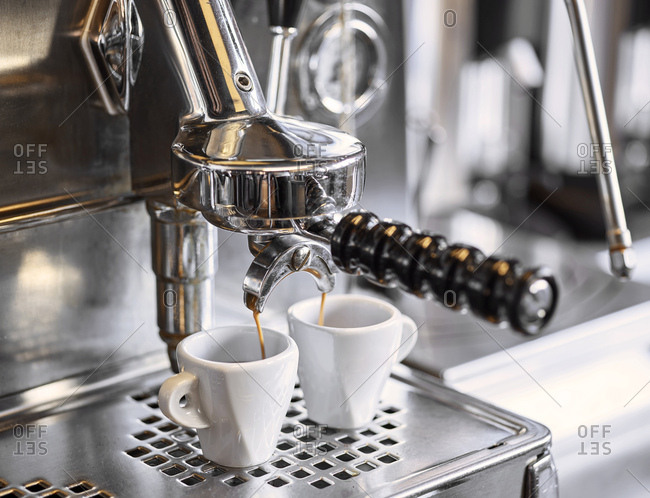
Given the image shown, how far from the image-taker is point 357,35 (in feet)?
2.22

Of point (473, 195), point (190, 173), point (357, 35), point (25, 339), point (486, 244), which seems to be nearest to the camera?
point (190, 173)

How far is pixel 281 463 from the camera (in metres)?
0.50

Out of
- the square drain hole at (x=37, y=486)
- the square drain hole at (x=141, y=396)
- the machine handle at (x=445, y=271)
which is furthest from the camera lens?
the square drain hole at (x=141, y=396)

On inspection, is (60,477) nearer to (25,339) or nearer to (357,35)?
(25,339)

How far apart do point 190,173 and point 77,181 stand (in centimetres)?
15

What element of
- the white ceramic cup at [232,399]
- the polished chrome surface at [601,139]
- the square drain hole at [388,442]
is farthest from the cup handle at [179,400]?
the polished chrome surface at [601,139]

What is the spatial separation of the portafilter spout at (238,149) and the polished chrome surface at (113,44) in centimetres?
8

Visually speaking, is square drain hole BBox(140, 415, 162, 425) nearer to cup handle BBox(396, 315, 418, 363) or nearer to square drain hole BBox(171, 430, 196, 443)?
square drain hole BBox(171, 430, 196, 443)

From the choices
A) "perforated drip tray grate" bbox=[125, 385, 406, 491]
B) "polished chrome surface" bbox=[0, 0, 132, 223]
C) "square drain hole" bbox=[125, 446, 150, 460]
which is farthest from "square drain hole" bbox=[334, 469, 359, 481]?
"polished chrome surface" bbox=[0, 0, 132, 223]

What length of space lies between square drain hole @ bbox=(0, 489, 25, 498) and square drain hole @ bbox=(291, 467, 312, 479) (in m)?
0.14

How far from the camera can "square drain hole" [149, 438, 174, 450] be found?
1.68 feet

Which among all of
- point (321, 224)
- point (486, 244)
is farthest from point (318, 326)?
point (486, 244)

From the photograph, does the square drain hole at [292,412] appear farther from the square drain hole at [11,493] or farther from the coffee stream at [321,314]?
the square drain hole at [11,493]

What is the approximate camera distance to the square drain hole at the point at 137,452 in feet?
1.64
